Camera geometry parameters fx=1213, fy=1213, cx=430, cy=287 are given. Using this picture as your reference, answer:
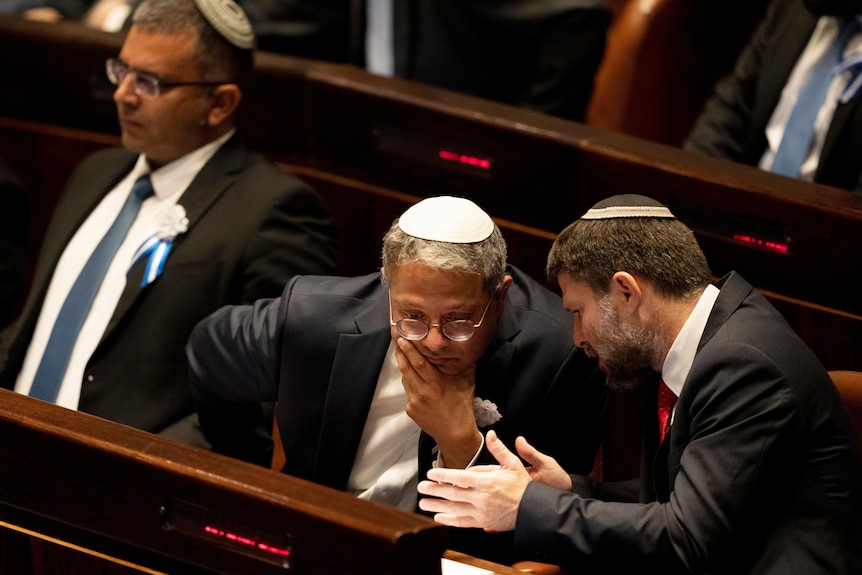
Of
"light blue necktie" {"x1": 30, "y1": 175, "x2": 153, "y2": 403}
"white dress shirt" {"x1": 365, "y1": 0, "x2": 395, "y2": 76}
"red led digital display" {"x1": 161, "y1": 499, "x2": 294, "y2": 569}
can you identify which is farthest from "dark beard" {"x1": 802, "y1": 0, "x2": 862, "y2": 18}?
"red led digital display" {"x1": 161, "y1": 499, "x2": 294, "y2": 569}

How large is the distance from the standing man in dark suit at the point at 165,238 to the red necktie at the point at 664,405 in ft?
2.58

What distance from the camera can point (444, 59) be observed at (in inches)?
119

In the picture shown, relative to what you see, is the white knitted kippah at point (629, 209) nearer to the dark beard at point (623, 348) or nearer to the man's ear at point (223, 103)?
the dark beard at point (623, 348)

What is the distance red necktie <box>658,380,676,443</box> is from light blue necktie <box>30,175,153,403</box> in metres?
1.17

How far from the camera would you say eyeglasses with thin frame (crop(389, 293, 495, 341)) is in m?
1.85

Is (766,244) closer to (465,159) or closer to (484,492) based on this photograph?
(465,159)

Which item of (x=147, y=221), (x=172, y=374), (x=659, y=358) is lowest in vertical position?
(x=172, y=374)

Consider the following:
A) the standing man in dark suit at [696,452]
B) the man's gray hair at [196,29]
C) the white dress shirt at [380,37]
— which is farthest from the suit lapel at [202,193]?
the standing man in dark suit at [696,452]

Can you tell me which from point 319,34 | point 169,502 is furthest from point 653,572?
point 319,34

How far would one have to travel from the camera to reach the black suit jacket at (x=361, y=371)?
1.96 m

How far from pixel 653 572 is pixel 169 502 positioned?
26.4 inches

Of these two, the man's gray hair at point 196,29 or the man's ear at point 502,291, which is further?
the man's gray hair at point 196,29

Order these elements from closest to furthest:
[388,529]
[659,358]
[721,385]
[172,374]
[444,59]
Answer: [388,529] < [721,385] < [659,358] < [172,374] < [444,59]

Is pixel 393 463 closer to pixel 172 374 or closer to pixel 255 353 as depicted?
pixel 255 353
